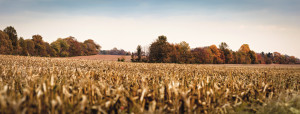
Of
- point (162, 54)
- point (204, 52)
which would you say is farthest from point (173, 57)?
point (204, 52)

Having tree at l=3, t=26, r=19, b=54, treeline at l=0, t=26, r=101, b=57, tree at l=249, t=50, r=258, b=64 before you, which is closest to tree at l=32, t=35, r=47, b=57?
treeline at l=0, t=26, r=101, b=57

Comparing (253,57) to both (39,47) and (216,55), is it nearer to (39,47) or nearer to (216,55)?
(216,55)

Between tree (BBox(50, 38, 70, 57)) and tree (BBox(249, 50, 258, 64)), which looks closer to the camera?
tree (BBox(50, 38, 70, 57))

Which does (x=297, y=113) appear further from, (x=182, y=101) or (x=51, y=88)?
(x=51, y=88)

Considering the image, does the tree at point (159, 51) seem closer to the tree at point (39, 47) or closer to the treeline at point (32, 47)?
the treeline at point (32, 47)

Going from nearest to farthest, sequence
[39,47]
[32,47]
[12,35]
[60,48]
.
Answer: [12,35]
[32,47]
[39,47]
[60,48]

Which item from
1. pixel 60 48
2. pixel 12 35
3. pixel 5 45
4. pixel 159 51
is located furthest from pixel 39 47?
pixel 159 51

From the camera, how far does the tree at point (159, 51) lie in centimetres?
5147

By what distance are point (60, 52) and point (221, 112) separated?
105m

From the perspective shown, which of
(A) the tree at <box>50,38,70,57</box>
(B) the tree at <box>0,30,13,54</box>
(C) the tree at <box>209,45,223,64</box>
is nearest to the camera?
(B) the tree at <box>0,30,13,54</box>

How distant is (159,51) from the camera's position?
52.4 meters

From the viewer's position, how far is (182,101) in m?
4.11

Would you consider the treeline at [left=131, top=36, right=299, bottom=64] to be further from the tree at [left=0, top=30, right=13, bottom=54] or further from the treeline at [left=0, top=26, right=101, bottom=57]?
the tree at [left=0, top=30, right=13, bottom=54]

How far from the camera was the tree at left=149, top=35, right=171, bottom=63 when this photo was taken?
5147 cm
